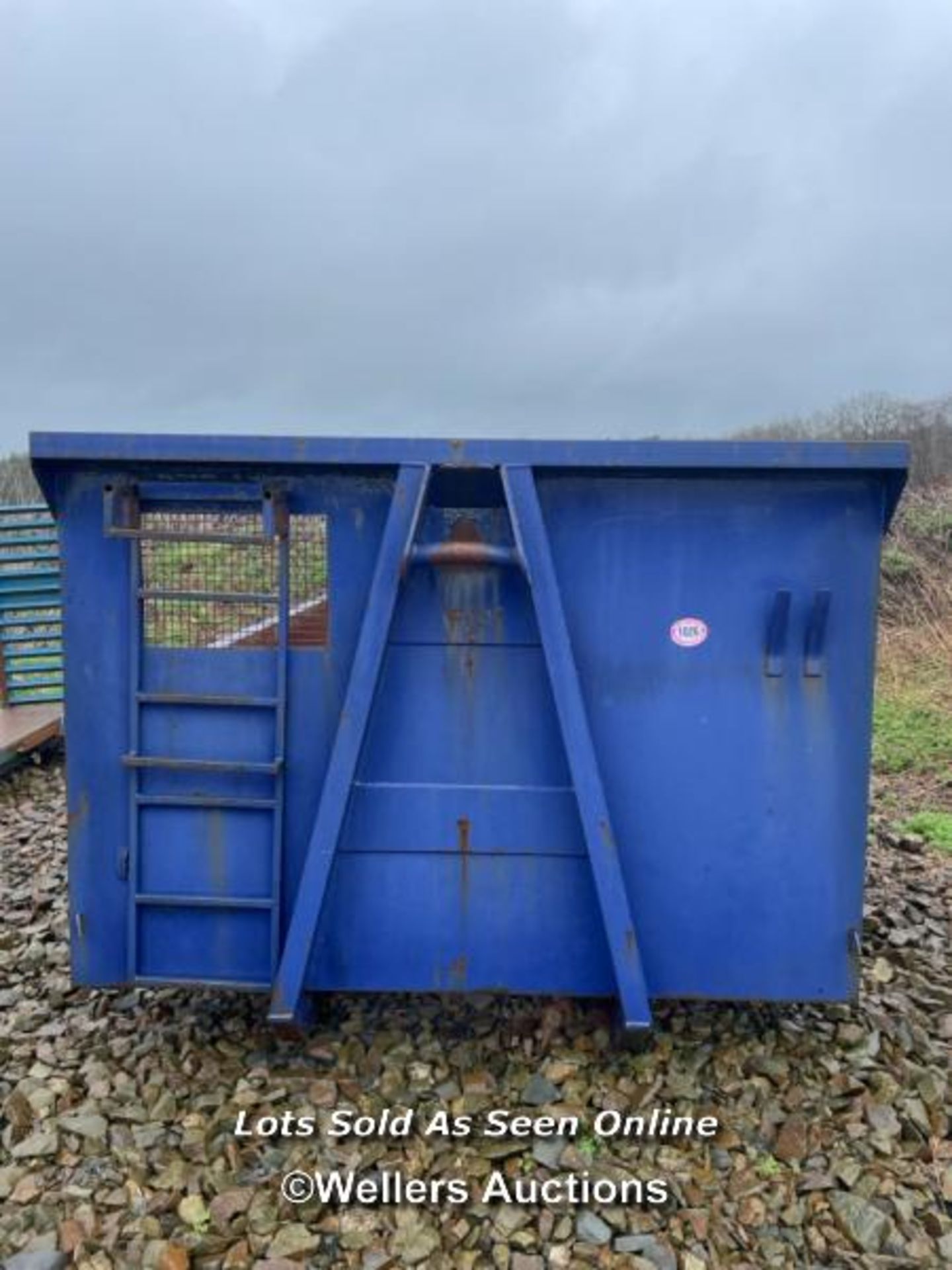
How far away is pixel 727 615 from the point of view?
107 inches

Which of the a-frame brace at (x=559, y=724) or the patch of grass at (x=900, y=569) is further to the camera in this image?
the patch of grass at (x=900, y=569)

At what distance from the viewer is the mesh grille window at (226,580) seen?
274cm

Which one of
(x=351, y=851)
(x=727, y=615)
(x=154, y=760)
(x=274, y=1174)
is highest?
(x=727, y=615)

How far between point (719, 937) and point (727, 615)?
1049 mm

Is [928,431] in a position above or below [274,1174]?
above

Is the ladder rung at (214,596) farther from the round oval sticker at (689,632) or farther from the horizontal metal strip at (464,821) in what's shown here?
the round oval sticker at (689,632)

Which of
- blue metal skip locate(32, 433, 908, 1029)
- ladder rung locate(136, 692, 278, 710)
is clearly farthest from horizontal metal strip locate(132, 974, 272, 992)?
ladder rung locate(136, 692, 278, 710)

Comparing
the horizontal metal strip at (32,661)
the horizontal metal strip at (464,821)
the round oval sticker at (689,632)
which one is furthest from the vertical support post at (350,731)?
the horizontal metal strip at (32,661)

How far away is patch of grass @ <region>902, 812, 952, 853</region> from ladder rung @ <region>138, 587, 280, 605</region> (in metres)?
4.18

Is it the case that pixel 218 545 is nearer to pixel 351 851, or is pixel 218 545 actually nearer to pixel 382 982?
pixel 351 851

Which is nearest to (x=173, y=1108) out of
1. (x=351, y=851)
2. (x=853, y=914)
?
(x=351, y=851)

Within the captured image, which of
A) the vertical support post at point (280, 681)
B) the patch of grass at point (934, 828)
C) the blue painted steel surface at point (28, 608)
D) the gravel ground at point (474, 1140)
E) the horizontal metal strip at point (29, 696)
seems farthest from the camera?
the horizontal metal strip at point (29, 696)

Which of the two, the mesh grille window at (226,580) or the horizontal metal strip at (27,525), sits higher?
the horizontal metal strip at (27,525)

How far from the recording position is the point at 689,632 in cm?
273
